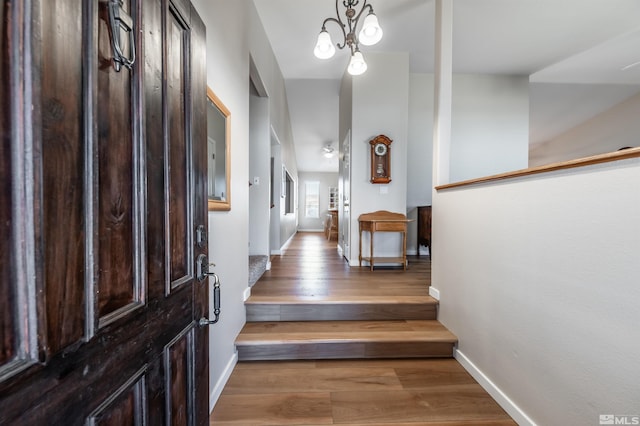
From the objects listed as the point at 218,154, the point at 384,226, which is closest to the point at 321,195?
the point at 384,226

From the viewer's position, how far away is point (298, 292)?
7.77ft

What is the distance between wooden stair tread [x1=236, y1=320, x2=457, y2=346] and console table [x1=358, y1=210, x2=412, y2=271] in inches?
48.1

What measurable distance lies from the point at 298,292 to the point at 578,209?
1960 mm

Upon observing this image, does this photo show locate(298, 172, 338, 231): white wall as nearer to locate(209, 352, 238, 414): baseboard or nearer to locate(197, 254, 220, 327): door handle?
locate(209, 352, 238, 414): baseboard

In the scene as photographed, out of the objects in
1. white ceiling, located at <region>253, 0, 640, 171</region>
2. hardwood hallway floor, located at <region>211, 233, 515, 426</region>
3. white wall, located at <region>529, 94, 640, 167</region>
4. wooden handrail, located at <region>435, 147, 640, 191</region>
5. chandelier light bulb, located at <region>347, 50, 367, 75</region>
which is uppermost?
white ceiling, located at <region>253, 0, 640, 171</region>

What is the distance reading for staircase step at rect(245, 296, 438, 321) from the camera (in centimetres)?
213

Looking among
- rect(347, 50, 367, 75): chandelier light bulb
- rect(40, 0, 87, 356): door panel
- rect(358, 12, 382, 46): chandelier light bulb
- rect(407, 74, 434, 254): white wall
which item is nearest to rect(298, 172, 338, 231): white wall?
rect(407, 74, 434, 254): white wall

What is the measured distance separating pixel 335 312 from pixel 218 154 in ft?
4.96

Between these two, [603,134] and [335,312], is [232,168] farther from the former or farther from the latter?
[603,134]

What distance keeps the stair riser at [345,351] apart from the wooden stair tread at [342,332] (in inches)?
1.1

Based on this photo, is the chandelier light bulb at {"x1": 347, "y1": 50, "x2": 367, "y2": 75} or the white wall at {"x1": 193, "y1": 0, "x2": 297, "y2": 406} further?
the chandelier light bulb at {"x1": 347, "y1": 50, "x2": 367, "y2": 75}

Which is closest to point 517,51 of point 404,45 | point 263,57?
point 404,45

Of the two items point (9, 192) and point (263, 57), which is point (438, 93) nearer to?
point (263, 57)

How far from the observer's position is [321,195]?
10.3m
